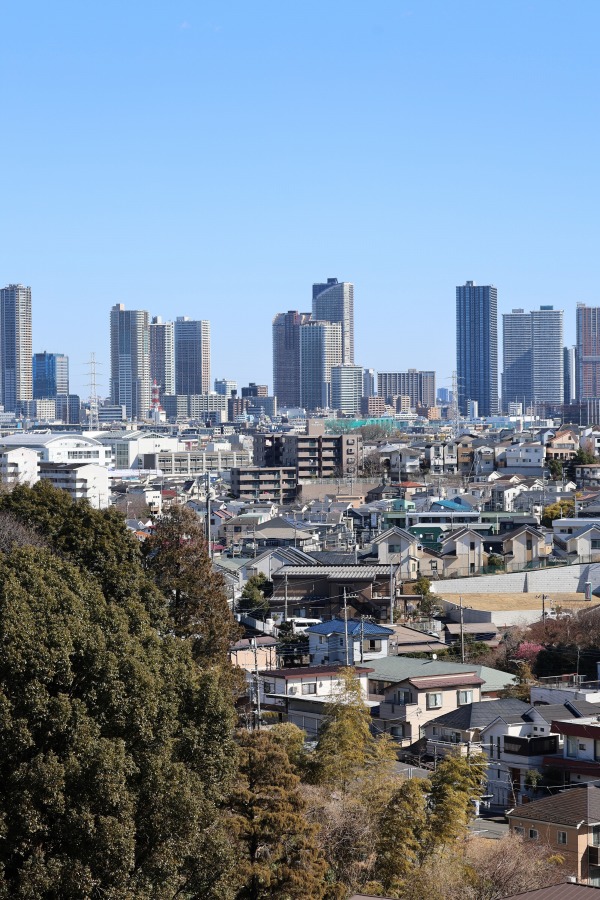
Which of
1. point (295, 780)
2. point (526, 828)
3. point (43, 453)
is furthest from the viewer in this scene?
point (43, 453)

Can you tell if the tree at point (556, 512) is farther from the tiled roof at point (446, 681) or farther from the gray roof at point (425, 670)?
the tiled roof at point (446, 681)

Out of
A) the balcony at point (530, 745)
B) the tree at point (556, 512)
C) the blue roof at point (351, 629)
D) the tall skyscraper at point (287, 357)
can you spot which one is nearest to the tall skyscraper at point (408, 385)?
the tall skyscraper at point (287, 357)

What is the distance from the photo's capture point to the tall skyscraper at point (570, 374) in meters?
120

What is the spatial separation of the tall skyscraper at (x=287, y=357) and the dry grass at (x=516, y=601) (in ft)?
335

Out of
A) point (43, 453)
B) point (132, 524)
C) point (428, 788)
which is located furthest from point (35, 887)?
point (43, 453)

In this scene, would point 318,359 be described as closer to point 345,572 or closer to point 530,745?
point 345,572

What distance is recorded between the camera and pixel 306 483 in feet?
125

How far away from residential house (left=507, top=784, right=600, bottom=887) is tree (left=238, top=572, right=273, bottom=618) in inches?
341

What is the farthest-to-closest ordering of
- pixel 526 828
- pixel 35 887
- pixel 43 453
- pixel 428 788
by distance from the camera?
pixel 43 453 → pixel 526 828 → pixel 428 788 → pixel 35 887

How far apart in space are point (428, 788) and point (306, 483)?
99.8 feet

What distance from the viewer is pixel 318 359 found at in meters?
120

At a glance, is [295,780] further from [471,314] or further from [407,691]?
[471,314]

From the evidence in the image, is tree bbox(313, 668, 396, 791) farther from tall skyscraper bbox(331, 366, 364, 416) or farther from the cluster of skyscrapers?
the cluster of skyscrapers

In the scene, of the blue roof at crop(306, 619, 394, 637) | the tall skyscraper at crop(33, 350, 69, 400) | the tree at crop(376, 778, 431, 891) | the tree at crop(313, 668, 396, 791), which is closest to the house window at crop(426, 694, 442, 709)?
the tree at crop(313, 668, 396, 791)
